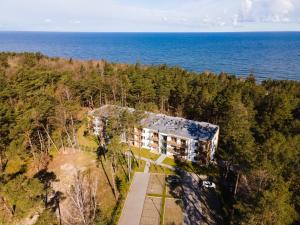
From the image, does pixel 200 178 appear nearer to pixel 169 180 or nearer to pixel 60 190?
pixel 169 180

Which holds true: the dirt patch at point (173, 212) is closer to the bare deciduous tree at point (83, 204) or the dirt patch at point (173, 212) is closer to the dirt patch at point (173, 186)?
the dirt patch at point (173, 186)

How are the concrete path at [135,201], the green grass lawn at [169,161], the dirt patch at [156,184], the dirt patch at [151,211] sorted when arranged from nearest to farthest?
the dirt patch at [151,211]
the concrete path at [135,201]
the dirt patch at [156,184]
the green grass lawn at [169,161]

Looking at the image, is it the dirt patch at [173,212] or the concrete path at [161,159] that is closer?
the dirt patch at [173,212]

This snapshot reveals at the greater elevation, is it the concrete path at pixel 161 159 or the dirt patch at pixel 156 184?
the concrete path at pixel 161 159

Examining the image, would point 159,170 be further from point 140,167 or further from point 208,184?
point 208,184

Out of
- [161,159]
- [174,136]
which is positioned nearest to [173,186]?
[161,159]


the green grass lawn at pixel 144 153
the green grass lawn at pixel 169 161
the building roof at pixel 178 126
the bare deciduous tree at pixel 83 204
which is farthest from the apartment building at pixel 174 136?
the bare deciduous tree at pixel 83 204

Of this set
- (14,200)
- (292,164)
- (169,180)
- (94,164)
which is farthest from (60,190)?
(292,164)
